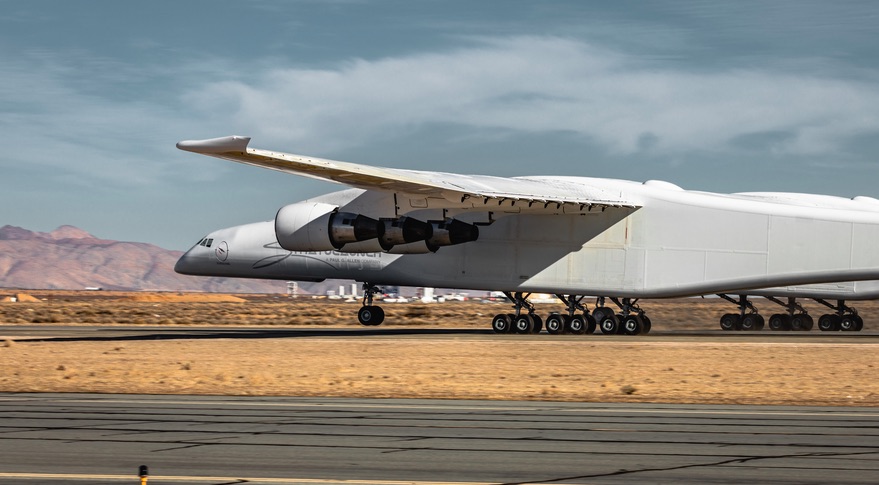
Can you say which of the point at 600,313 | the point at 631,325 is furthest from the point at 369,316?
the point at 631,325

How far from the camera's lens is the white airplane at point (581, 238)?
37.3 metres

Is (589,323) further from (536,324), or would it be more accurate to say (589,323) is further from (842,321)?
(842,321)

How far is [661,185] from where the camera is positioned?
135ft

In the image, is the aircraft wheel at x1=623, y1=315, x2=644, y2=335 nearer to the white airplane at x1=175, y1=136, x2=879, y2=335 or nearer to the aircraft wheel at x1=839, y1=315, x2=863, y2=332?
the white airplane at x1=175, y1=136, x2=879, y2=335

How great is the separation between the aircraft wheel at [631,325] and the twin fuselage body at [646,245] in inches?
65.9

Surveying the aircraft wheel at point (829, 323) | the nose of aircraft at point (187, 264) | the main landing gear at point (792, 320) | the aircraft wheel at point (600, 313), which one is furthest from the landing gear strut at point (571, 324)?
the aircraft wheel at point (829, 323)

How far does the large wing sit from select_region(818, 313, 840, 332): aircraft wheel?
55.7ft

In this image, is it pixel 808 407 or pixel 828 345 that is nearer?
pixel 808 407

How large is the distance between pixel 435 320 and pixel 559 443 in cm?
5157

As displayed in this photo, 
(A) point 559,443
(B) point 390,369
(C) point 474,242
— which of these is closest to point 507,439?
(A) point 559,443

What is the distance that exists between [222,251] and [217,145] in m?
16.8

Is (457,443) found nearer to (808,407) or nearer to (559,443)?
(559,443)

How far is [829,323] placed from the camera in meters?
52.0

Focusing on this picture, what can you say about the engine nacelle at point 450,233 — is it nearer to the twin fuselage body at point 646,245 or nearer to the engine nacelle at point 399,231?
the twin fuselage body at point 646,245
